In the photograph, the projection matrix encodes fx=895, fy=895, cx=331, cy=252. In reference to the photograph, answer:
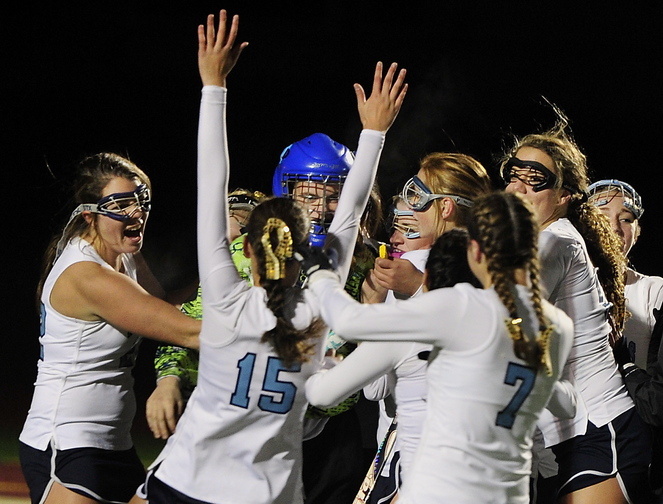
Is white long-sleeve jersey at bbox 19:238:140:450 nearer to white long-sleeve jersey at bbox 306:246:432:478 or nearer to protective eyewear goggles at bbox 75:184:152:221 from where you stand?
protective eyewear goggles at bbox 75:184:152:221

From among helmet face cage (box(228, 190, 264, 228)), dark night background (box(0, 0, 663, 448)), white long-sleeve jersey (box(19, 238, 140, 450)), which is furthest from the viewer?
dark night background (box(0, 0, 663, 448))

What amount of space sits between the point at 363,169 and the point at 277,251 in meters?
0.42

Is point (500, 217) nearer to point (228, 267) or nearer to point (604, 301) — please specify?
point (228, 267)

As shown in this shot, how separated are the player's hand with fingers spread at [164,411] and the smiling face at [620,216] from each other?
212 centimetres

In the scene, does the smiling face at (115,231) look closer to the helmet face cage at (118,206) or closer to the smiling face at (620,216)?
the helmet face cage at (118,206)

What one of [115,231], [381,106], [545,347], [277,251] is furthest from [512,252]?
[115,231]

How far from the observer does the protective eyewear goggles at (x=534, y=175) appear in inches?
110

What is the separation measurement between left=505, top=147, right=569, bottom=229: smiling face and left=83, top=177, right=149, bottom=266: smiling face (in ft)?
3.87

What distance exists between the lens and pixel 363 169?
240 centimetres

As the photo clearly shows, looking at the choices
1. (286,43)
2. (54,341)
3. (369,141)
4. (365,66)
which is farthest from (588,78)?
(54,341)

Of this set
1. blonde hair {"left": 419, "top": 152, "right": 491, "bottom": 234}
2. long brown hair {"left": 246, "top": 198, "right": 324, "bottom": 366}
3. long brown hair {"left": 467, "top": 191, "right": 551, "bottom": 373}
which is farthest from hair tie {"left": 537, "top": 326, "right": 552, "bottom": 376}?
blonde hair {"left": 419, "top": 152, "right": 491, "bottom": 234}

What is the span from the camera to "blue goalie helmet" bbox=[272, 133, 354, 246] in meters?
2.93

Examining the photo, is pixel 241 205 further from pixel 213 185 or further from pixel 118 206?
pixel 213 185

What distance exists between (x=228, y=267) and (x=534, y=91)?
4323mm
